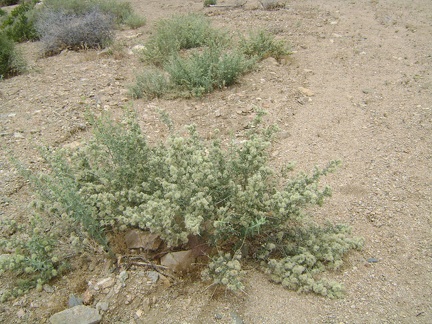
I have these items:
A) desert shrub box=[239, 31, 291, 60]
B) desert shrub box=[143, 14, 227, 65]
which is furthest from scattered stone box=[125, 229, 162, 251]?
desert shrub box=[239, 31, 291, 60]

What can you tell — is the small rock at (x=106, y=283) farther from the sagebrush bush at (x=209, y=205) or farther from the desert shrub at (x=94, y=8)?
the desert shrub at (x=94, y=8)

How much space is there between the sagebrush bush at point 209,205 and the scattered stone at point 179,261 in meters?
0.09

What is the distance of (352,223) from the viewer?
2.87 m

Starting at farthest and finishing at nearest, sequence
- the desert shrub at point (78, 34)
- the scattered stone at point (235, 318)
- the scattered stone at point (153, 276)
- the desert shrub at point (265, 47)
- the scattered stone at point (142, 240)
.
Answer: the desert shrub at point (78, 34), the desert shrub at point (265, 47), the scattered stone at point (142, 240), the scattered stone at point (153, 276), the scattered stone at point (235, 318)

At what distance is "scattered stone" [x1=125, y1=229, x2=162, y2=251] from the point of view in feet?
8.36

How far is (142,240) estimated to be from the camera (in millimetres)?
2570

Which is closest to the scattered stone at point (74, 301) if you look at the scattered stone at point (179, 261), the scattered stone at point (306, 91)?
the scattered stone at point (179, 261)

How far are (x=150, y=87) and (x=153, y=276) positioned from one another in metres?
3.02

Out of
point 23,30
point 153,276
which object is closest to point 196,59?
point 153,276

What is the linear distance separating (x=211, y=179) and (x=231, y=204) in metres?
0.21

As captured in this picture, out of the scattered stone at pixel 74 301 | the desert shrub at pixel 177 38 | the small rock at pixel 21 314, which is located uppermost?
the desert shrub at pixel 177 38

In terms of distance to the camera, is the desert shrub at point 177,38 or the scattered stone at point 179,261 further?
the desert shrub at point 177,38

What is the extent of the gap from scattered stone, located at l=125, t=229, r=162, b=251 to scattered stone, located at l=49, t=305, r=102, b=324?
0.50 m

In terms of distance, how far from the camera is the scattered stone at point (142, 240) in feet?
8.36
